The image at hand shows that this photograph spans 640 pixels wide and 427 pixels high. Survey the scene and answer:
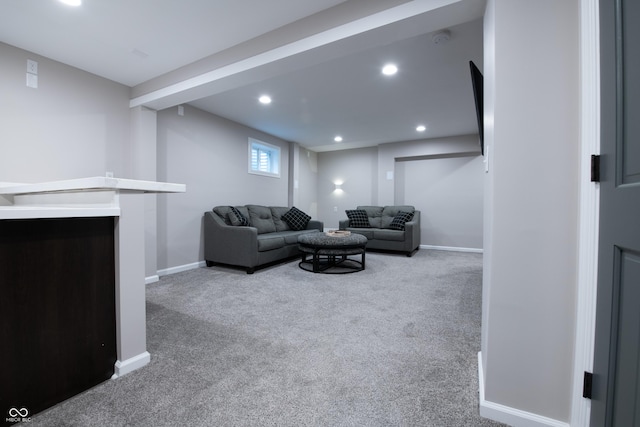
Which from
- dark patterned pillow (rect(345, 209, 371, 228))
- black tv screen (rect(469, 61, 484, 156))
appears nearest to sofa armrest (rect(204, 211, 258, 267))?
dark patterned pillow (rect(345, 209, 371, 228))

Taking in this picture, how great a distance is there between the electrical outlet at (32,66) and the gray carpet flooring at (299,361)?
237cm

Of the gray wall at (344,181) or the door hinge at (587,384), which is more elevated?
the gray wall at (344,181)

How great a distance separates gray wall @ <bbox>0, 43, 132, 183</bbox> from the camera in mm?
2398

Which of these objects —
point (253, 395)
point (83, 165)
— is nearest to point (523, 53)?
point (253, 395)

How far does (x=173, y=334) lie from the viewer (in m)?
1.93

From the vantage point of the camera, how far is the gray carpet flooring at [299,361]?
3.92 feet

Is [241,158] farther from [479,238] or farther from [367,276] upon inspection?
[479,238]

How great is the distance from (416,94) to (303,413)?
3594 mm

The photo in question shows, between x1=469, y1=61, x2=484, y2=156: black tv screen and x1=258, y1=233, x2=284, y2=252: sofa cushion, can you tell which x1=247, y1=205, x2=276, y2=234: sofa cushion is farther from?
x1=469, y1=61, x2=484, y2=156: black tv screen

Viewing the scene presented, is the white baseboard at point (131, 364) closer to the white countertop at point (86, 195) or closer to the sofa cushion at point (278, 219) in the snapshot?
the white countertop at point (86, 195)

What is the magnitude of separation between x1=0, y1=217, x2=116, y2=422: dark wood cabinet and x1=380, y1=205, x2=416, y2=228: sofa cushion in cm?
493

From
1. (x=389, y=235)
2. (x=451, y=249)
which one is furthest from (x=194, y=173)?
(x=451, y=249)

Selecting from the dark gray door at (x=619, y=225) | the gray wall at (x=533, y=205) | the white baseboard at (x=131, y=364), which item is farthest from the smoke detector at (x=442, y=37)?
the white baseboard at (x=131, y=364)

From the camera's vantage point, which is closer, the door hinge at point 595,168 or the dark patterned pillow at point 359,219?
the door hinge at point 595,168
